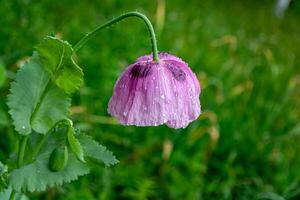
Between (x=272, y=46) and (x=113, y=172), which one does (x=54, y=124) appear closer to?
(x=113, y=172)

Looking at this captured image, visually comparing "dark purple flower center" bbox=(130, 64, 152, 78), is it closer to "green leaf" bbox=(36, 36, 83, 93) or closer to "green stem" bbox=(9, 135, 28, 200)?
"green leaf" bbox=(36, 36, 83, 93)

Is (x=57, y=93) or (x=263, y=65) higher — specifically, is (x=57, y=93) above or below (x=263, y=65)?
below

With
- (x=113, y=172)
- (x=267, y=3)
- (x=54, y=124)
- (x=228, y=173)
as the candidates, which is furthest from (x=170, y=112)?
(x=267, y=3)

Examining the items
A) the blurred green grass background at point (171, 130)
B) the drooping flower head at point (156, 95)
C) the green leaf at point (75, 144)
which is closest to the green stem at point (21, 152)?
the green leaf at point (75, 144)

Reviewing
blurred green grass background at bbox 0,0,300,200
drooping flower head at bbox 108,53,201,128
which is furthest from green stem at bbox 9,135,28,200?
blurred green grass background at bbox 0,0,300,200

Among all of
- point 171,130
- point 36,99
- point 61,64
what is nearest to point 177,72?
point 61,64
